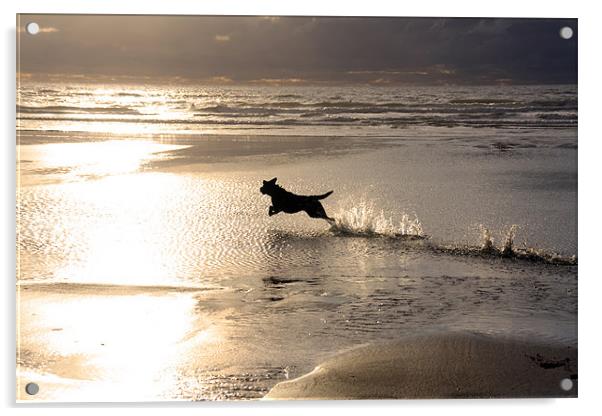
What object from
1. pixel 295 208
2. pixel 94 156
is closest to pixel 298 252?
pixel 295 208

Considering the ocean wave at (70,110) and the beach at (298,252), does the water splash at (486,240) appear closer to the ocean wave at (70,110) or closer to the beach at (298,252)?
the beach at (298,252)

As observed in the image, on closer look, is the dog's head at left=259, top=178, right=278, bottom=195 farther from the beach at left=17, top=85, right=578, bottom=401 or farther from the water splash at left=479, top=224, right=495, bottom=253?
the water splash at left=479, top=224, right=495, bottom=253

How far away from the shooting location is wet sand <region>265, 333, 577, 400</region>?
261cm

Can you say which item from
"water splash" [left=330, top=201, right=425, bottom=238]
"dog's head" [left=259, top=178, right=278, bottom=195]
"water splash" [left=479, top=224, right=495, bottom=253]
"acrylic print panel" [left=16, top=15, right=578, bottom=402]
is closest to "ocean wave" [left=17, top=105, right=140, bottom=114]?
"acrylic print panel" [left=16, top=15, right=578, bottom=402]

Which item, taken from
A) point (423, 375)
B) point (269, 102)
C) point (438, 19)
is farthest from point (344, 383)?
point (438, 19)

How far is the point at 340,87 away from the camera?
2.68 metres

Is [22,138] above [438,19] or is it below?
below

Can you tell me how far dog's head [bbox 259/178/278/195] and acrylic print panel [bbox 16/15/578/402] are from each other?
0.02 m

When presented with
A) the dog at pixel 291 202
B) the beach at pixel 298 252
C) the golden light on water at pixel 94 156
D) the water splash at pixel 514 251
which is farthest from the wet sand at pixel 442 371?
the golden light on water at pixel 94 156

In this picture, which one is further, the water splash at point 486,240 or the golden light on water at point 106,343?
the water splash at point 486,240

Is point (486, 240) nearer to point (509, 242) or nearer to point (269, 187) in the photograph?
point (509, 242)
